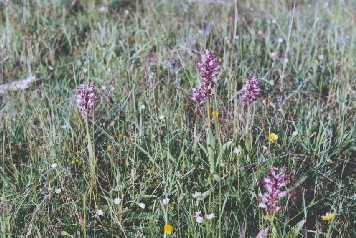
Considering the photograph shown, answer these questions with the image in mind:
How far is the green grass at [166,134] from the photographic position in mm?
2156

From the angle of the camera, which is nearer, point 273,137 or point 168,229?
point 168,229

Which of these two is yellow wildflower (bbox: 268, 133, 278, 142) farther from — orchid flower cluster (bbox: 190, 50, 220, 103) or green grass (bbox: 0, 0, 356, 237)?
orchid flower cluster (bbox: 190, 50, 220, 103)

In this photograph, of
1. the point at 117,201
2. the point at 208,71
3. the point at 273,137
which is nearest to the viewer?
the point at 208,71

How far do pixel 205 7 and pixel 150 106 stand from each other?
190cm

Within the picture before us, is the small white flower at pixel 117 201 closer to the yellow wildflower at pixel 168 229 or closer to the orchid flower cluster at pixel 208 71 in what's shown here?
the yellow wildflower at pixel 168 229

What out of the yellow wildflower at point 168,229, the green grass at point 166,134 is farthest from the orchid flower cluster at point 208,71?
the yellow wildflower at point 168,229

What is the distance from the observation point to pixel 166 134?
2584 mm

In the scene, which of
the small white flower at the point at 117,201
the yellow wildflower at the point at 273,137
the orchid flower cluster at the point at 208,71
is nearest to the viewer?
the orchid flower cluster at the point at 208,71

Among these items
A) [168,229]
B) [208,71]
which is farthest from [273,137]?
[168,229]

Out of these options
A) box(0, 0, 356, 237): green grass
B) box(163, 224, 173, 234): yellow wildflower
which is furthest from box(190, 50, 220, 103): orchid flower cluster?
box(163, 224, 173, 234): yellow wildflower

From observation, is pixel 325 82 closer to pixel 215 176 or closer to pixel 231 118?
pixel 231 118

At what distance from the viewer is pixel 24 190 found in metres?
2.29

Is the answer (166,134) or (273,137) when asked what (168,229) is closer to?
(166,134)

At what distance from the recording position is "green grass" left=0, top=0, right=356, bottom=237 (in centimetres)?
216
